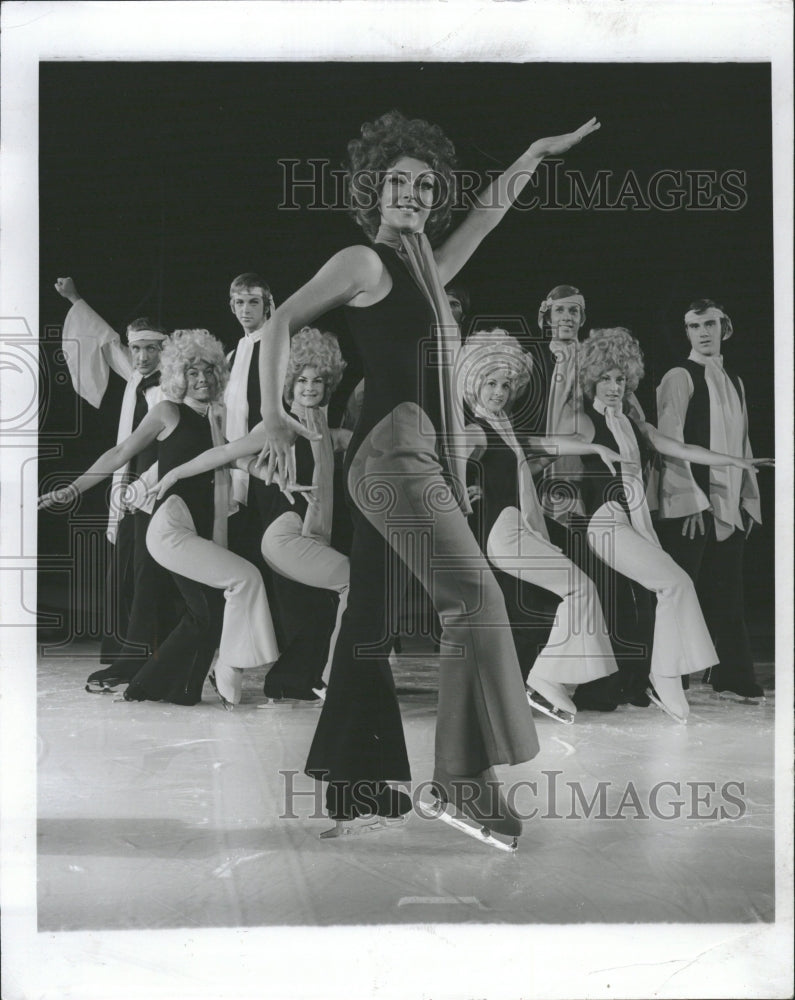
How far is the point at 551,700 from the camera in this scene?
272 centimetres

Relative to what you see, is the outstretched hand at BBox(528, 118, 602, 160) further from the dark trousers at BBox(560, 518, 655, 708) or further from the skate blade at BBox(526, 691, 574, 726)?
the skate blade at BBox(526, 691, 574, 726)

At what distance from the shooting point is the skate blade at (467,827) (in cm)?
264

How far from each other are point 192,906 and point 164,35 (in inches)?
102

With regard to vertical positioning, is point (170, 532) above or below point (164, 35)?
below

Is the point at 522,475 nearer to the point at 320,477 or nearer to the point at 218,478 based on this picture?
the point at 320,477

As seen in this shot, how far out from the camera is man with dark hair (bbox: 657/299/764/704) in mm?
2773

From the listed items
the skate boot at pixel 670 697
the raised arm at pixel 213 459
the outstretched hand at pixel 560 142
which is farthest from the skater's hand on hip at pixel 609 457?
the raised arm at pixel 213 459

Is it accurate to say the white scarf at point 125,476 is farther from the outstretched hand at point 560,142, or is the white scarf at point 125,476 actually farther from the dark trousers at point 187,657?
the outstretched hand at point 560,142

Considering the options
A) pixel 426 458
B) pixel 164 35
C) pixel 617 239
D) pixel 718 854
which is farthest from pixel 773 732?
pixel 164 35

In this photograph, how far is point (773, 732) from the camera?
110 inches

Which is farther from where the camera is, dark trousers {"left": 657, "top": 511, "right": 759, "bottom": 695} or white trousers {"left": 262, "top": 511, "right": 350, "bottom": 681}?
dark trousers {"left": 657, "top": 511, "right": 759, "bottom": 695}

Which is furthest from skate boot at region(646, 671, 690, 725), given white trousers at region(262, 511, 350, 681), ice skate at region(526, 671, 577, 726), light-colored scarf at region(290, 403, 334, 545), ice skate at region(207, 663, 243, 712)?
ice skate at region(207, 663, 243, 712)

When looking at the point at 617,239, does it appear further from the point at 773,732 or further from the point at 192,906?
the point at 192,906

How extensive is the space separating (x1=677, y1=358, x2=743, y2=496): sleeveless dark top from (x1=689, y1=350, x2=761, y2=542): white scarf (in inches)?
0.5
